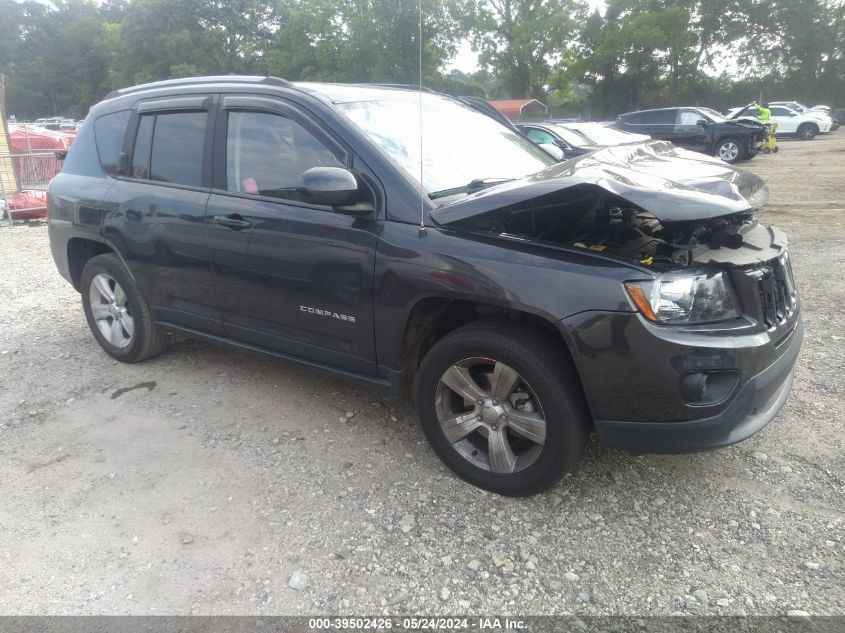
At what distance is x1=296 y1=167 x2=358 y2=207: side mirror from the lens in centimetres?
285

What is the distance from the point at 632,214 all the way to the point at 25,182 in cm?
1355

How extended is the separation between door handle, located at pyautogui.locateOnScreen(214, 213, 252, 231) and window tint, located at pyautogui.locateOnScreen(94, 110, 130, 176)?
123 centimetres

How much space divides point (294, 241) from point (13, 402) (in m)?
2.35

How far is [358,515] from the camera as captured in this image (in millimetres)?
2832

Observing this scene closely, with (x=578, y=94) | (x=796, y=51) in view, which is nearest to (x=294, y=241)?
(x=578, y=94)

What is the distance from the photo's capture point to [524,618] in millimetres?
2250

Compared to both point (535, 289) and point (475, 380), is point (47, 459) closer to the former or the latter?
point (475, 380)

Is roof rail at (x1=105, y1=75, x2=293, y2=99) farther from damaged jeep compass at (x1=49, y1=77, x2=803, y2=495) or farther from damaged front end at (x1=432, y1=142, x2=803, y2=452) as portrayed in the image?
damaged front end at (x1=432, y1=142, x2=803, y2=452)

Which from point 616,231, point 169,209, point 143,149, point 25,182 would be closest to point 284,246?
point 169,209

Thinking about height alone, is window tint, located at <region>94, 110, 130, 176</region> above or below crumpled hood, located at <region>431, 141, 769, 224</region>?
above

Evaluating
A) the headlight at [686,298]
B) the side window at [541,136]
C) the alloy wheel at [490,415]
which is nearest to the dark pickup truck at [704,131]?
the side window at [541,136]

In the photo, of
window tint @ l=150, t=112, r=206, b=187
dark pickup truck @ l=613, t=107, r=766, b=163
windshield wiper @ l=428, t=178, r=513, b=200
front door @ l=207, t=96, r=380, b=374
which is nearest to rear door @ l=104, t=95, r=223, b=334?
window tint @ l=150, t=112, r=206, b=187

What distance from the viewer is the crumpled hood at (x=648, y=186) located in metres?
2.41

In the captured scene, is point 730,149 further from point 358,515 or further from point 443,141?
point 358,515
